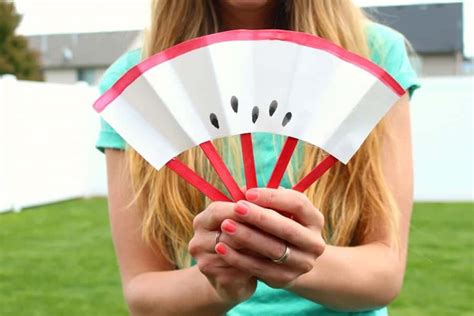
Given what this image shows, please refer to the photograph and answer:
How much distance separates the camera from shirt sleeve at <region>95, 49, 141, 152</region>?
1.19 meters

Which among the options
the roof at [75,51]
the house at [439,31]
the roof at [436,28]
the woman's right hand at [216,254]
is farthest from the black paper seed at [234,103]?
the roof at [75,51]

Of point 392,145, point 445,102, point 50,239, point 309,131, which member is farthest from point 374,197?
point 445,102

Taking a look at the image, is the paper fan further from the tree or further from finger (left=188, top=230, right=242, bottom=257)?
the tree

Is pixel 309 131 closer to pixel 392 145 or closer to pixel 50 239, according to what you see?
pixel 392 145

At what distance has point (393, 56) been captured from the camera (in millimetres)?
1152

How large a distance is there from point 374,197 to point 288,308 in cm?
21

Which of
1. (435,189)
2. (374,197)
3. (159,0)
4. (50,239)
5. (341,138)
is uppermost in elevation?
(159,0)

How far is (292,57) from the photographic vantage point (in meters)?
0.76

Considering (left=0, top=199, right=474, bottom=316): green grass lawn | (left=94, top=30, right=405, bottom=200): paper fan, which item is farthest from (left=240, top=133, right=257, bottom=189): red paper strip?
(left=0, top=199, right=474, bottom=316): green grass lawn

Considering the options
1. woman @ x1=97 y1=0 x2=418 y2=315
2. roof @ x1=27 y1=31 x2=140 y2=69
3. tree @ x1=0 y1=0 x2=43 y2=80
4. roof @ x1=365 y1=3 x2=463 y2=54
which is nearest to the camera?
woman @ x1=97 y1=0 x2=418 y2=315

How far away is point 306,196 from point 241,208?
0.21 m

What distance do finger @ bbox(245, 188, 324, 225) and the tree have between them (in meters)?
24.3

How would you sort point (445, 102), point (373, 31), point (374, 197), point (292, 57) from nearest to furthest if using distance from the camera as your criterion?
point (292, 57)
point (374, 197)
point (373, 31)
point (445, 102)

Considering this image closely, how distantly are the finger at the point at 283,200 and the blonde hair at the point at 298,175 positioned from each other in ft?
1.10
